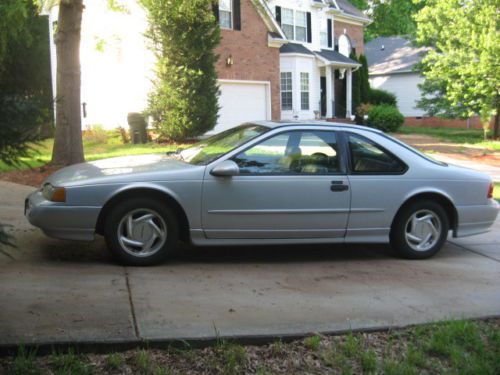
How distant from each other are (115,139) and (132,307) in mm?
16291

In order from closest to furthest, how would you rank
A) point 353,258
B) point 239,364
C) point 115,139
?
point 239,364, point 353,258, point 115,139

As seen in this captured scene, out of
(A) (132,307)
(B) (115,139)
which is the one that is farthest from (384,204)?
(B) (115,139)

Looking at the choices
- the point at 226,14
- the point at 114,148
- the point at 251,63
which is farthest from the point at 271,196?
the point at 251,63

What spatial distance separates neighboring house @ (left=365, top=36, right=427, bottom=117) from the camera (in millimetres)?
39656

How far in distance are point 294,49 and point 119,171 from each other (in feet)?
76.0

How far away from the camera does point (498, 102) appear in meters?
24.2

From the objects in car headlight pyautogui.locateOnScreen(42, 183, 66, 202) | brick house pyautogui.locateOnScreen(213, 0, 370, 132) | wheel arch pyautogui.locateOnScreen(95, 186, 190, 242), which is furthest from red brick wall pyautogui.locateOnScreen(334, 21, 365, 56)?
car headlight pyautogui.locateOnScreen(42, 183, 66, 202)

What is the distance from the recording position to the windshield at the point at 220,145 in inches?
251

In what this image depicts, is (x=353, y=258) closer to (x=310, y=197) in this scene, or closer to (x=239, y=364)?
(x=310, y=197)

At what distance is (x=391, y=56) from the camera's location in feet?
140

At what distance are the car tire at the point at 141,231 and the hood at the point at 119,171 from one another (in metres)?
0.27

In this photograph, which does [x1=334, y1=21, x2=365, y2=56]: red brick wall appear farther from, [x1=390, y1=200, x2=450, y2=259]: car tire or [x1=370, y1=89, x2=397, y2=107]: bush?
[x1=390, y1=200, x2=450, y2=259]: car tire

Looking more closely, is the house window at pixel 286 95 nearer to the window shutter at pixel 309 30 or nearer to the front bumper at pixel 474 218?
the window shutter at pixel 309 30

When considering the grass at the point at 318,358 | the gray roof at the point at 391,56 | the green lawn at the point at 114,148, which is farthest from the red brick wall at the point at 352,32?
the grass at the point at 318,358
